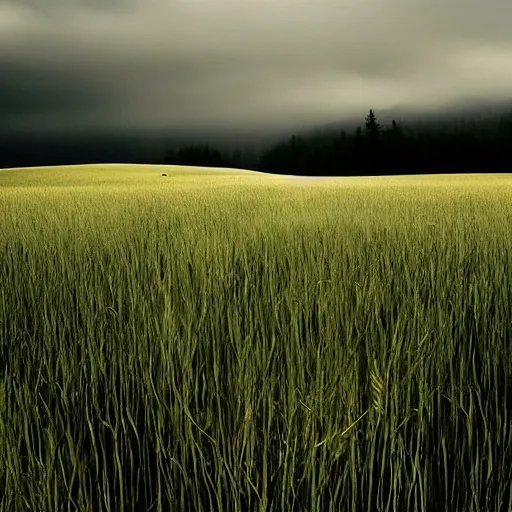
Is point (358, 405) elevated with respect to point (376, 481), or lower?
elevated

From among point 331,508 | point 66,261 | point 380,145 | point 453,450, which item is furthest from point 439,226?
point 380,145

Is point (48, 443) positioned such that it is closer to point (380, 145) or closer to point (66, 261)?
point (66, 261)

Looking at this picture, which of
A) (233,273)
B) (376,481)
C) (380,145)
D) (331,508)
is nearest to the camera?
(331,508)

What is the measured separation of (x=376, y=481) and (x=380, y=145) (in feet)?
155

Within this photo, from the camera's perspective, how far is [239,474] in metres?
0.91

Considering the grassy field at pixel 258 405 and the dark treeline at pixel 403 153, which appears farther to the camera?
the dark treeline at pixel 403 153

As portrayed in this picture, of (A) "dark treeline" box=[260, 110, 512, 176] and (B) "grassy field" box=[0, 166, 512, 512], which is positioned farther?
(A) "dark treeline" box=[260, 110, 512, 176]

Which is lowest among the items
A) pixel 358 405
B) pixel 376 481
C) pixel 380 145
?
pixel 376 481

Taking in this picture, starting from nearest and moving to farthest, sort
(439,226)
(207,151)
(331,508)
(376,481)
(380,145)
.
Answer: (331,508) → (376,481) → (439,226) → (380,145) → (207,151)

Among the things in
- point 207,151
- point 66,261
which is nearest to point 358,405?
point 66,261

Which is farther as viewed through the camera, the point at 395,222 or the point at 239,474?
the point at 395,222

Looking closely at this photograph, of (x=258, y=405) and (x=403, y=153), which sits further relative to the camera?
(x=403, y=153)

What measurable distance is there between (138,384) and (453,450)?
0.67 metres

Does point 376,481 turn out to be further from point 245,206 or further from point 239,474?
point 245,206
